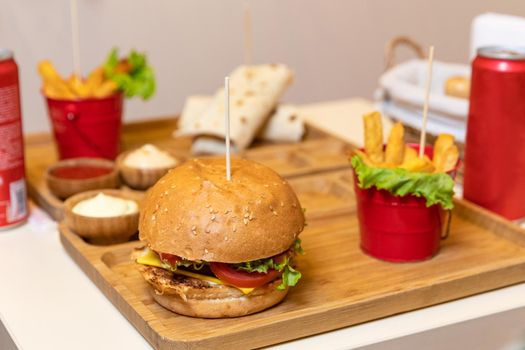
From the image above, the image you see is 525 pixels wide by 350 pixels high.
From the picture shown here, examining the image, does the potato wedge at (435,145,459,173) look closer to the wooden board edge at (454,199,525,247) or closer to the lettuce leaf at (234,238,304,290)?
the wooden board edge at (454,199,525,247)

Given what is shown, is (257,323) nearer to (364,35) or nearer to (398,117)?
(398,117)

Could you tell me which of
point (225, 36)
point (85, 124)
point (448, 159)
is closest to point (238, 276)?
point (448, 159)

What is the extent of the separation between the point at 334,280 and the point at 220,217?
0.31 m

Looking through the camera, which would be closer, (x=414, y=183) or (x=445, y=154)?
(x=414, y=183)

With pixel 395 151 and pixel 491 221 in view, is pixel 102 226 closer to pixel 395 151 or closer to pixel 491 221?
pixel 395 151

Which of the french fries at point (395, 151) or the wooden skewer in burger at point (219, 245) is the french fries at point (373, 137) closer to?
the french fries at point (395, 151)

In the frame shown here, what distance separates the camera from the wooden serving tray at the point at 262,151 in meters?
2.21

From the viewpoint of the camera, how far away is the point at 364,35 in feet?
14.8

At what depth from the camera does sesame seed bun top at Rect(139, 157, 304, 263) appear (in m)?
1.40

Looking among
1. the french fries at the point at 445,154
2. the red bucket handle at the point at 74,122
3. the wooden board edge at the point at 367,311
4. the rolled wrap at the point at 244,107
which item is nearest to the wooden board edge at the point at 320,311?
the wooden board edge at the point at 367,311

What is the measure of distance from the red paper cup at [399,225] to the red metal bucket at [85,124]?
80 centimetres

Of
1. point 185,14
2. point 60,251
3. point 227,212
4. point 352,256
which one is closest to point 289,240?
point 227,212

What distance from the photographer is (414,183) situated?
1.58 metres

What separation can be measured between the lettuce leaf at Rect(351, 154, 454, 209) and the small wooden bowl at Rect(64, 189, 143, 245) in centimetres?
50
